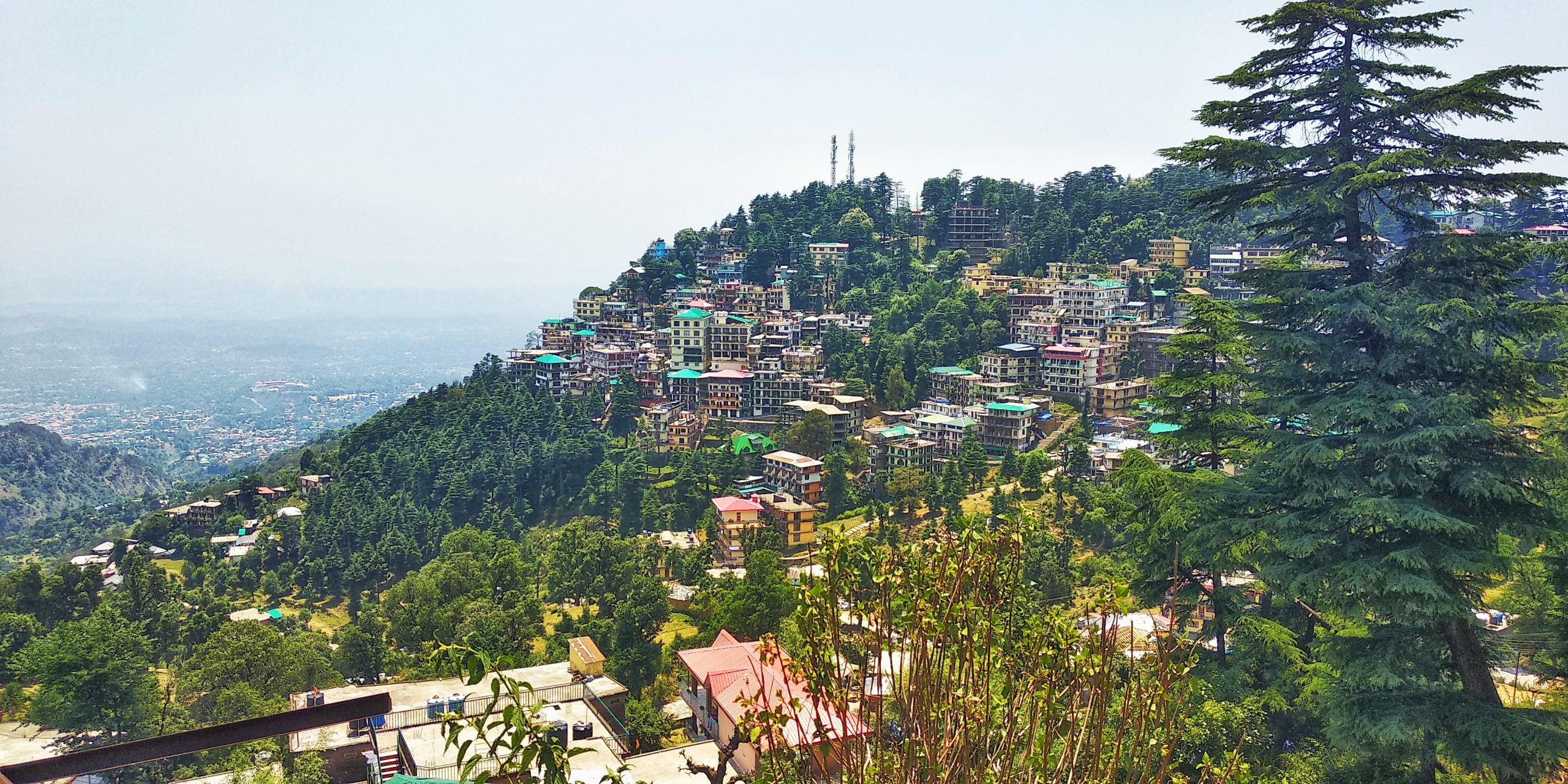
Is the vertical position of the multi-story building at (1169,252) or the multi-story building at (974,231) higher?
the multi-story building at (974,231)

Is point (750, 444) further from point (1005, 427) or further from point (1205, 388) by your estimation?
point (1205, 388)

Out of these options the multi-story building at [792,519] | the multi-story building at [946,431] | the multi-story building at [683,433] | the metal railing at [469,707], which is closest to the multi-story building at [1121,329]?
the multi-story building at [946,431]

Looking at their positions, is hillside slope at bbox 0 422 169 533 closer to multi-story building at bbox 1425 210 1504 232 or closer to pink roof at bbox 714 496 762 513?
pink roof at bbox 714 496 762 513

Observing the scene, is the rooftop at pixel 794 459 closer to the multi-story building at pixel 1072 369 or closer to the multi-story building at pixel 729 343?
the multi-story building at pixel 729 343

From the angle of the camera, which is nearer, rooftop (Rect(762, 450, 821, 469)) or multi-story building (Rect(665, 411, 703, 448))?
rooftop (Rect(762, 450, 821, 469))

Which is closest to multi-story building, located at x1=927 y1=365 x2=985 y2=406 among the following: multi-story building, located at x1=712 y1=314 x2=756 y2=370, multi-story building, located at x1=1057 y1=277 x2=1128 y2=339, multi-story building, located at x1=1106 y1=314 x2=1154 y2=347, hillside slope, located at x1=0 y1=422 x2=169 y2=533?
multi-story building, located at x1=1057 y1=277 x2=1128 y2=339

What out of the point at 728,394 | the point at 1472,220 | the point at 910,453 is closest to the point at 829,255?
the point at 728,394

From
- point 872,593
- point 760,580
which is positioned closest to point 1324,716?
point 872,593
